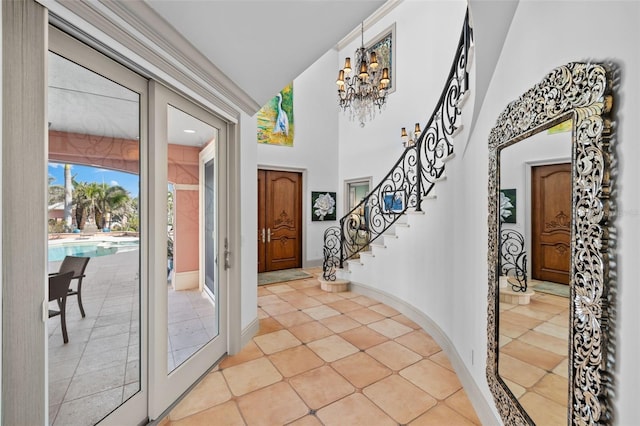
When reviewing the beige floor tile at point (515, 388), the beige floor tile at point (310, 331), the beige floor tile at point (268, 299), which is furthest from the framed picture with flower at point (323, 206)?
the beige floor tile at point (515, 388)

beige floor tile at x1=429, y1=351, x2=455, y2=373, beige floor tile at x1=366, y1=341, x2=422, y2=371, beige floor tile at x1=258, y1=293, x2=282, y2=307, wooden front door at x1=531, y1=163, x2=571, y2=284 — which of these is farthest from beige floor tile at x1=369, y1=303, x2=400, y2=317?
wooden front door at x1=531, y1=163, x2=571, y2=284

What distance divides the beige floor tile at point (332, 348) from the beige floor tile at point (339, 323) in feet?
0.76

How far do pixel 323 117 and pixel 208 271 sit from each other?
552 cm

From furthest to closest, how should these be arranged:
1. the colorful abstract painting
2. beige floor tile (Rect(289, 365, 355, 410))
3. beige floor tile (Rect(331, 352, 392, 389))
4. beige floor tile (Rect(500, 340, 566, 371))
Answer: the colorful abstract painting < beige floor tile (Rect(331, 352, 392, 389)) < beige floor tile (Rect(289, 365, 355, 410)) < beige floor tile (Rect(500, 340, 566, 371))

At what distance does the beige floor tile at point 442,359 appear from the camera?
97.1 inches

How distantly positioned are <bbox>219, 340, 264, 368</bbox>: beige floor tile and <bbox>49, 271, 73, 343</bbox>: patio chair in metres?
1.37

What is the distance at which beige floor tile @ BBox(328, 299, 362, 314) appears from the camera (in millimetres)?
3873

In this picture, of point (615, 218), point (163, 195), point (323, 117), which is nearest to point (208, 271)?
point (163, 195)

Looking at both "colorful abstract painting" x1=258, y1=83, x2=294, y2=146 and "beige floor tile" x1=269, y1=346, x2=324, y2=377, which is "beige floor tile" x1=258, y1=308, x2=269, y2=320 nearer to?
"beige floor tile" x1=269, y1=346, x2=324, y2=377

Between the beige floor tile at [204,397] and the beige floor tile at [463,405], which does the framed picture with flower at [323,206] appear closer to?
the beige floor tile at [204,397]

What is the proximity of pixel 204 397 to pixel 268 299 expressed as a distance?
2.28m

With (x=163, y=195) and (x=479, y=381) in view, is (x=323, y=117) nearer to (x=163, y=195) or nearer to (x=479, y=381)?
(x=163, y=195)

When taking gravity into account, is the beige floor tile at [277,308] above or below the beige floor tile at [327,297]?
above

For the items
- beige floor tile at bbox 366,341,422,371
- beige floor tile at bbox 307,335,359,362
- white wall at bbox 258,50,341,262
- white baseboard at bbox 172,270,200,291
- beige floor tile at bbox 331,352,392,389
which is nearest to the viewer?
white baseboard at bbox 172,270,200,291
